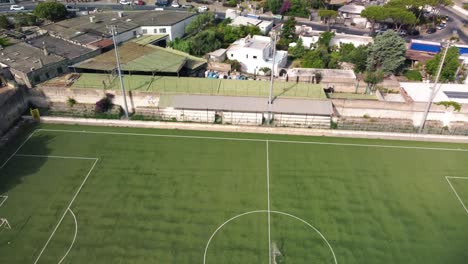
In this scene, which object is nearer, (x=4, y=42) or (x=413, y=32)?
(x=4, y=42)

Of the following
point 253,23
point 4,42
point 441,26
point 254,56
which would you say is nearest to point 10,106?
point 4,42

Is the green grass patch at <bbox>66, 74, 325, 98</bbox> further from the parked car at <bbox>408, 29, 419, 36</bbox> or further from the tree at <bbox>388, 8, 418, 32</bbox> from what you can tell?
the parked car at <bbox>408, 29, 419, 36</bbox>

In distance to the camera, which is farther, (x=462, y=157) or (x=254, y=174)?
(x=462, y=157)

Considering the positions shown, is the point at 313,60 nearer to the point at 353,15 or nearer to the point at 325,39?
the point at 325,39

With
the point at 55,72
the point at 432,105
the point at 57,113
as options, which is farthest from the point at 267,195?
the point at 55,72

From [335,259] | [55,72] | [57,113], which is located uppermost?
[55,72]

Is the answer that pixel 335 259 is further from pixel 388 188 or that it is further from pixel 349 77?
pixel 349 77
